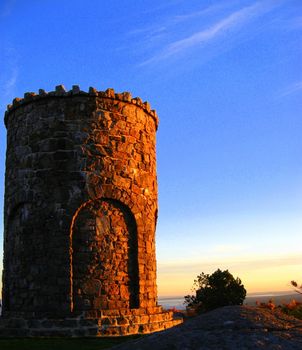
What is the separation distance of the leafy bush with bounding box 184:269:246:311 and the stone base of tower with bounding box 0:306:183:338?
6.30m

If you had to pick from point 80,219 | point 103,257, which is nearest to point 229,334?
point 103,257

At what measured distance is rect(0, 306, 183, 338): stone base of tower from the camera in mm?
11406

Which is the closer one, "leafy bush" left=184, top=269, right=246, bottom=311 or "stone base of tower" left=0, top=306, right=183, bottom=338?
"stone base of tower" left=0, top=306, right=183, bottom=338

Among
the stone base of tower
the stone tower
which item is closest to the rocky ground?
the stone base of tower

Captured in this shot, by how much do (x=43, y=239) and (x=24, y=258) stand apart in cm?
88

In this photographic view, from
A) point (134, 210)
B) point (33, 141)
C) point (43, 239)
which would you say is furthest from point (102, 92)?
point (43, 239)

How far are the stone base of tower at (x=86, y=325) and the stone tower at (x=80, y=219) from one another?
3 cm

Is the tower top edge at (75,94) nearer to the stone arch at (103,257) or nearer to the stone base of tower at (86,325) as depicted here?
the stone arch at (103,257)

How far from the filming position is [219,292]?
18.4m

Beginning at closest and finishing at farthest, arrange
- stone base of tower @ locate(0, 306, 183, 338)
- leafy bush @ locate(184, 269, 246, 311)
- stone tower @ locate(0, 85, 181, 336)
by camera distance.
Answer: stone base of tower @ locate(0, 306, 183, 338), stone tower @ locate(0, 85, 181, 336), leafy bush @ locate(184, 269, 246, 311)

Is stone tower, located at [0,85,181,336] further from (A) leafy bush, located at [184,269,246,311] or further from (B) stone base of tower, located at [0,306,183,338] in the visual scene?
(A) leafy bush, located at [184,269,246,311]

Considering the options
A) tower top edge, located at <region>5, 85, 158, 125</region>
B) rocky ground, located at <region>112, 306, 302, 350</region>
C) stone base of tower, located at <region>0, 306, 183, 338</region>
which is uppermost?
tower top edge, located at <region>5, 85, 158, 125</region>

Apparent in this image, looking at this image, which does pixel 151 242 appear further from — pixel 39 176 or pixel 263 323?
pixel 263 323

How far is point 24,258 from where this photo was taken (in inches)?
496
